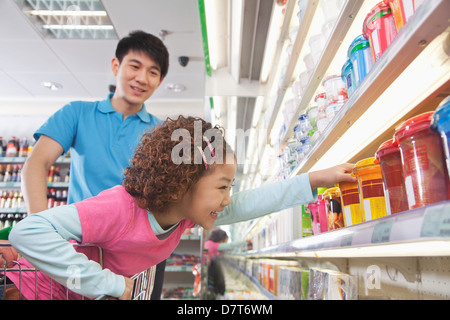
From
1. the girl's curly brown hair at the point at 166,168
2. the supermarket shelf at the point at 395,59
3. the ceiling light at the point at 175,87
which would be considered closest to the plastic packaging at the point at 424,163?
the supermarket shelf at the point at 395,59

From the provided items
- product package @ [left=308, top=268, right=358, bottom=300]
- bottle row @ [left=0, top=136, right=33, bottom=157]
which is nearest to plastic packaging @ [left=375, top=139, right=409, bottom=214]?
product package @ [left=308, top=268, right=358, bottom=300]

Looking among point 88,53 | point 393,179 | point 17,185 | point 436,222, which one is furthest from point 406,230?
point 17,185

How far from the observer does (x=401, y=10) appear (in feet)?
2.63

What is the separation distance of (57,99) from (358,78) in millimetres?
5687

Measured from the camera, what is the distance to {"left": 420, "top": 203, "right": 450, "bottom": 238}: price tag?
0.45 meters

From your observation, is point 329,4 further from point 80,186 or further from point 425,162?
point 80,186

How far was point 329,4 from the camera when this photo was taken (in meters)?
1.49

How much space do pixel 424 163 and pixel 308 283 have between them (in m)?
→ 1.31

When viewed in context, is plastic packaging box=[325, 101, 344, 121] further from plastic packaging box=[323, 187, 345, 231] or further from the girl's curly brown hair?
the girl's curly brown hair

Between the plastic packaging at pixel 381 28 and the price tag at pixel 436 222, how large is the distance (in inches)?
20.7

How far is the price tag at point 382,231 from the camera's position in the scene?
618 millimetres

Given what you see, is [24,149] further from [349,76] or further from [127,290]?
[349,76]

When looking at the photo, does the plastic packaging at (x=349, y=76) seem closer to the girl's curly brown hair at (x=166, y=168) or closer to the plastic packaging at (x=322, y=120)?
the plastic packaging at (x=322, y=120)

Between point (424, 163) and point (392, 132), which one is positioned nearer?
point (424, 163)
